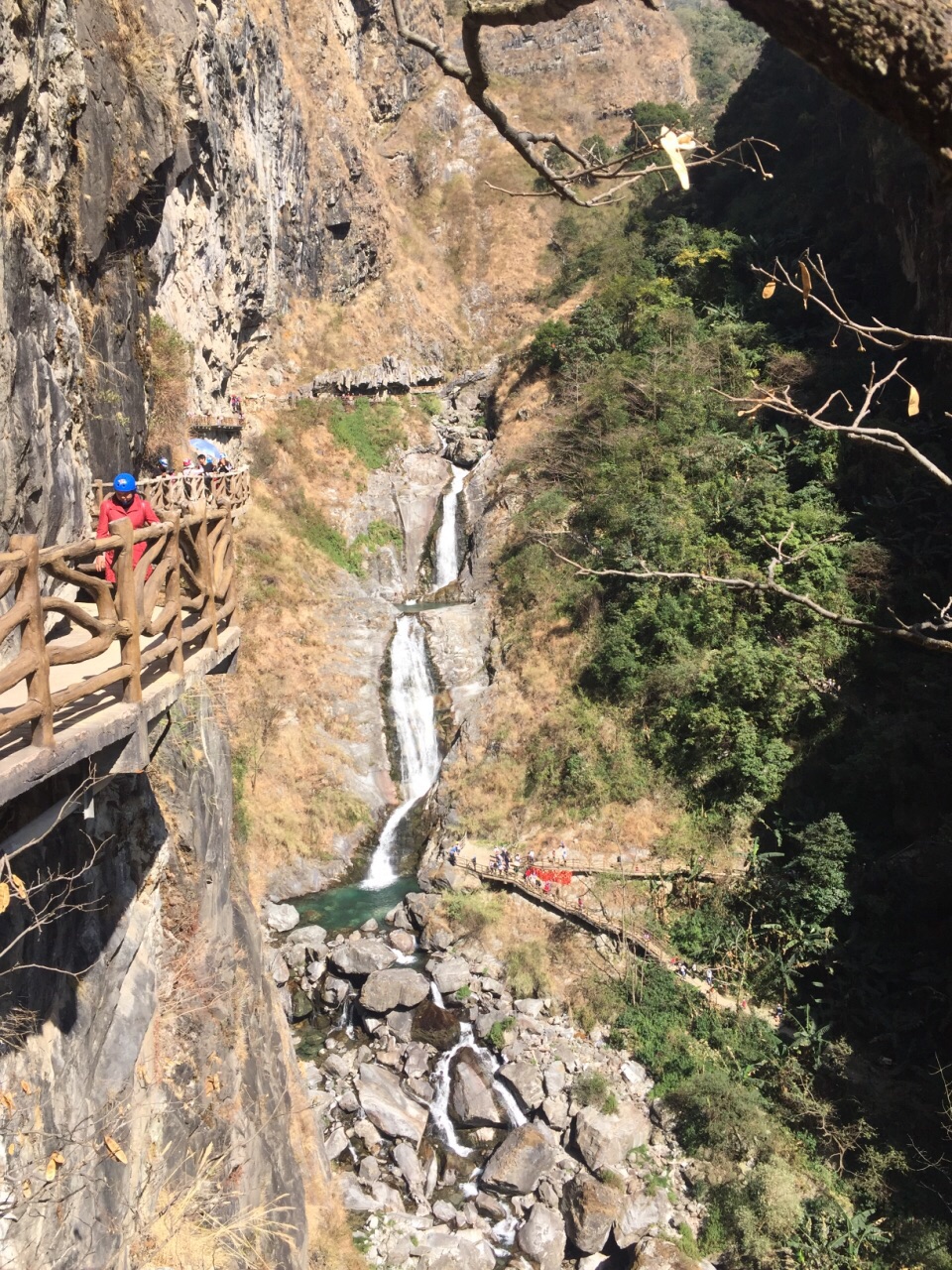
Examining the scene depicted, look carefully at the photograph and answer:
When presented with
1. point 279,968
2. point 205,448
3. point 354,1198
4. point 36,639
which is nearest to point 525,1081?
point 354,1198

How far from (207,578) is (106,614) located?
1.94 meters

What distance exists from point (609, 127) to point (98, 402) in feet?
177

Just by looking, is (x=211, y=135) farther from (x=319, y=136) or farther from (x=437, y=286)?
(x=437, y=286)

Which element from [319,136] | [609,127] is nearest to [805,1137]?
[319,136]

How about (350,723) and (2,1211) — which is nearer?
(2,1211)

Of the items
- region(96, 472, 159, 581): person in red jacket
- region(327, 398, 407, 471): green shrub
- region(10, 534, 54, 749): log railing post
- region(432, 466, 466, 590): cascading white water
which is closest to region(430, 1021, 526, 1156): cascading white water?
region(96, 472, 159, 581): person in red jacket

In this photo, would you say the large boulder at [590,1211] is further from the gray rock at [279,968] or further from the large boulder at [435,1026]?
the gray rock at [279,968]

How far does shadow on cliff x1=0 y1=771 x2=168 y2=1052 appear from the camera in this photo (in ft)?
16.6

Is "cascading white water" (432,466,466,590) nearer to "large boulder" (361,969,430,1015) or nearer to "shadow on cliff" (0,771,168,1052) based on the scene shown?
"large boulder" (361,969,430,1015)

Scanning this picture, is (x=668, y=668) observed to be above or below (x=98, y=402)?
below

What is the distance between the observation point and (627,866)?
18234 millimetres

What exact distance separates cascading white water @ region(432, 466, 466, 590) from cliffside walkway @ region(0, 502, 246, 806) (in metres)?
22.6

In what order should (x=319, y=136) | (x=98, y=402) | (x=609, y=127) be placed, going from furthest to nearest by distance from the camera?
(x=609, y=127), (x=319, y=136), (x=98, y=402)

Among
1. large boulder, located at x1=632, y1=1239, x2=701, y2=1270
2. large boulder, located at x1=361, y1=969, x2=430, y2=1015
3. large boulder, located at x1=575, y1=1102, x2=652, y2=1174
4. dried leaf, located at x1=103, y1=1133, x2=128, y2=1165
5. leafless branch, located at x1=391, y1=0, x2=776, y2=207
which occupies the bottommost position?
large boulder, located at x1=632, y1=1239, x2=701, y2=1270
